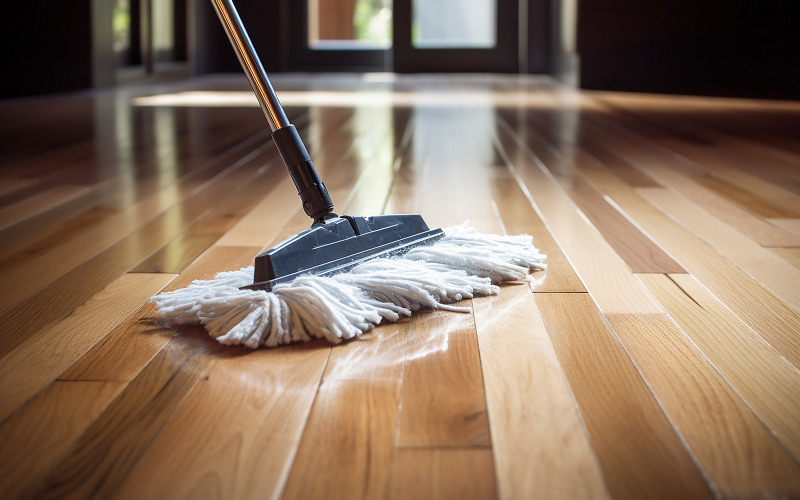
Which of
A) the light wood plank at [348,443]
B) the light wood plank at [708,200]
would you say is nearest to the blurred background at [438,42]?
the light wood plank at [708,200]

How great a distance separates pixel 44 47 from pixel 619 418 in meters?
4.66

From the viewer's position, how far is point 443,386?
0.70 m

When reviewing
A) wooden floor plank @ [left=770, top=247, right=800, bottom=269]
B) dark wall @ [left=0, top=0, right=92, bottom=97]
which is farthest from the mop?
dark wall @ [left=0, top=0, right=92, bottom=97]

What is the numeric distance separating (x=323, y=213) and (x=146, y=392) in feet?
1.12

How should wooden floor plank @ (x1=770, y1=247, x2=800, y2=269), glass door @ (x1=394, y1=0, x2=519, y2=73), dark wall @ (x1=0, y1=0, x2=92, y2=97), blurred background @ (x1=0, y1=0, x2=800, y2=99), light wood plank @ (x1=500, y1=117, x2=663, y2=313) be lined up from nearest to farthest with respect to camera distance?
light wood plank @ (x1=500, y1=117, x2=663, y2=313) < wooden floor plank @ (x1=770, y1=247, x2=800, y2=269) < dark wall @ (x1=0, y1=0, x2=92, y2=97) < blurred background @ (x1=0, y1=0, x2=800, y2=99) < glass door @ (x1=394, y1=0, x2=519, y2=73)

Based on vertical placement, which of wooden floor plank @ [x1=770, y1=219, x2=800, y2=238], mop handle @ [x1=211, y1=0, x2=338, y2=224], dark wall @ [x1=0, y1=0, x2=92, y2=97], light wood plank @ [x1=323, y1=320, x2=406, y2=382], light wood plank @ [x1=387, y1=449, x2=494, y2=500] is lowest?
→ light wood plank @ [x1=387, y1=449, x2=494, y2=500]

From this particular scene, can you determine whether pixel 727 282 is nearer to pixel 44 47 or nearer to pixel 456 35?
pixel 44 47

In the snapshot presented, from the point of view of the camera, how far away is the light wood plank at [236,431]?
1.77 ft

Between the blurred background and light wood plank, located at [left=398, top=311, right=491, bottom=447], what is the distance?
13.2 ft

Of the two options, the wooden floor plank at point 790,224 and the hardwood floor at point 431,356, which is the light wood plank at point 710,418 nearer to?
the hardwood floor at point 431,356

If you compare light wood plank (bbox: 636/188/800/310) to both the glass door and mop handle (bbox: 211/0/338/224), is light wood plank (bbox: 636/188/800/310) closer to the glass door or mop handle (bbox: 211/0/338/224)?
mop handle (bbox: 211/0/338/224)

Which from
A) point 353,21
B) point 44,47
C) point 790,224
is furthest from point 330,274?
point 353,21

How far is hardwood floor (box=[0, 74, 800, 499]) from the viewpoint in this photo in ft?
1.83

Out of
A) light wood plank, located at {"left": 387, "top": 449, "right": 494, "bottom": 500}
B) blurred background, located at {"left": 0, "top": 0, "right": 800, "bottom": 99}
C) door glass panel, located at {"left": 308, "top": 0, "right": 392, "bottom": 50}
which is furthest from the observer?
door glass panel, located at {"left": 308, "top": 0, "right": 392, "bottom": 50}
